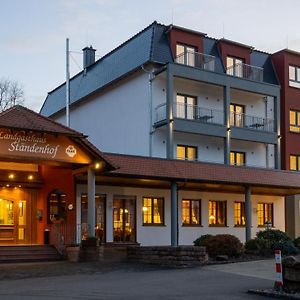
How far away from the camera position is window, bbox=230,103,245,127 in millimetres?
35219

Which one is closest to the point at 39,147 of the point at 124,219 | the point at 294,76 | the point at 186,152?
the point at 124,219

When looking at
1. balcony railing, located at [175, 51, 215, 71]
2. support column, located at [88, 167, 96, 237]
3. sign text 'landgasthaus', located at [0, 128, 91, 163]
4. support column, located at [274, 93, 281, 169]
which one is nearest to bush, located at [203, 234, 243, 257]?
support column, located at [88, 167, 96, 237]

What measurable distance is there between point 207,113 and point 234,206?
17.7ft

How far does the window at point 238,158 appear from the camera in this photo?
35.6 metres

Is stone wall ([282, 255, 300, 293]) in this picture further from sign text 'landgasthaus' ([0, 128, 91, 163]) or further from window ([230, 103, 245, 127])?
window ([230, 103, 245, 127])

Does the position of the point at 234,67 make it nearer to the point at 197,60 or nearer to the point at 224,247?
the point at 197,60

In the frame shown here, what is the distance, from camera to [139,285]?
16.1m

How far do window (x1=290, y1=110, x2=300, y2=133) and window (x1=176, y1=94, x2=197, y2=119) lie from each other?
7.70 meters

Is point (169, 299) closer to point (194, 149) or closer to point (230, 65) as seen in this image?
point (194, 149)

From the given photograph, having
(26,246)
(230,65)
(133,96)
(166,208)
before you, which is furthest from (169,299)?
(230,65)

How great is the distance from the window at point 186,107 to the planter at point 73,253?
11.4 m

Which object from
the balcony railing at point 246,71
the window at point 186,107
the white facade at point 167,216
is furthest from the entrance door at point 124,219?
the balcony railing at point 246,71

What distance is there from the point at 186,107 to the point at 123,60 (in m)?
4.98

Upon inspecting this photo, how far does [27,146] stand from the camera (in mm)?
21531
